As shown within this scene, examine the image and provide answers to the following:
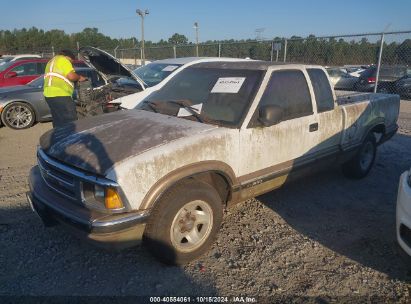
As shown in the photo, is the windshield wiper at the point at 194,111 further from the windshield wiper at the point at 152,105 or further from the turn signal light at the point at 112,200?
the turn signal light at the point at 112,200

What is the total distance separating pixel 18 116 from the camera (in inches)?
336

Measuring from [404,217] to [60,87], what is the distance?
17.5 ft

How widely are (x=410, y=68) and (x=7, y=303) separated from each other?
625 inches

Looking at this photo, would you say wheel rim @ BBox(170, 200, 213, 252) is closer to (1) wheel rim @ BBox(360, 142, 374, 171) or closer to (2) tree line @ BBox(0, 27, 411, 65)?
(1) wheel rim @ BBox(360, 142, 374, 171)

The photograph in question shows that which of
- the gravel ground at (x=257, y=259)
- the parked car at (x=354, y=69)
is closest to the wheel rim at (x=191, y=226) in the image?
the gravel ground at (x=257, y=259)

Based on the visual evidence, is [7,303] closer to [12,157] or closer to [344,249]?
[344,249]

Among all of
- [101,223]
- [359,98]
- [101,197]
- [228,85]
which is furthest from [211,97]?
[359,98]

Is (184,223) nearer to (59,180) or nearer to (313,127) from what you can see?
(59,180)

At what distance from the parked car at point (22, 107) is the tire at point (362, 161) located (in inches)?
239

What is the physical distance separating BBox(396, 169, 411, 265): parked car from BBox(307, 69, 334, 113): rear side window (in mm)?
1542

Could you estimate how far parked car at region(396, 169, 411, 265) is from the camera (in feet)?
9.25

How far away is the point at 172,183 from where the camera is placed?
286 centimetres

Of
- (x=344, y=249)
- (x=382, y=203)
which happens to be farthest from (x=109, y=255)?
(x=382, y=203)

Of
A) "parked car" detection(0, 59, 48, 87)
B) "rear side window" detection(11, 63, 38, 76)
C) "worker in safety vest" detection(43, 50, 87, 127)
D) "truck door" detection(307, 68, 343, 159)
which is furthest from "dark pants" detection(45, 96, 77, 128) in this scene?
"rear side window" detection(11, 63, 38, 76)
